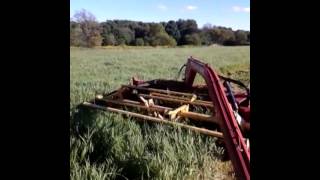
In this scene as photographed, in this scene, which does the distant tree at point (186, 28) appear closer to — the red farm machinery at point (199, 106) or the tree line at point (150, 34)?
the tree line at point (150, 34)

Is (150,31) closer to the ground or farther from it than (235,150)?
farther from it

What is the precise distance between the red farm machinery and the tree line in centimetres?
6260

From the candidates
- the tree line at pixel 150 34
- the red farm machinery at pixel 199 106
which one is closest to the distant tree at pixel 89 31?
the tree line at pixel 150 34

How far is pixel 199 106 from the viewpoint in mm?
5922

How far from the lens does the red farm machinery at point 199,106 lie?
3.20 meters

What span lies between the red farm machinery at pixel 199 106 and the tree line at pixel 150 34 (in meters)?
62.6
